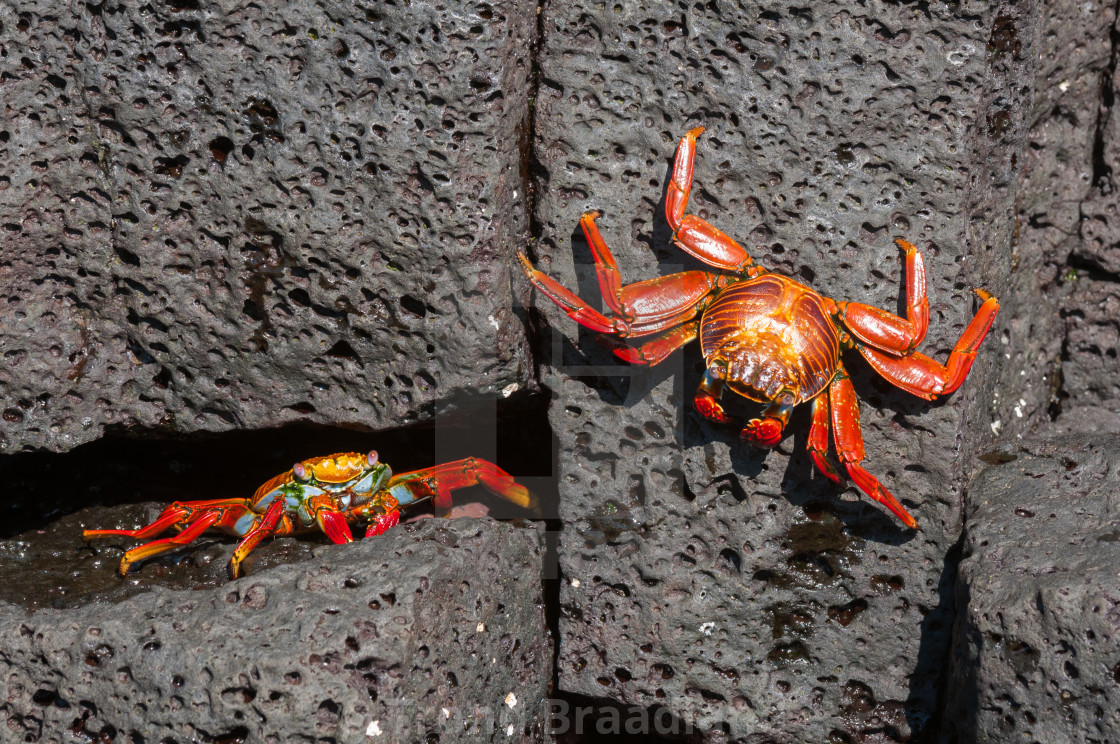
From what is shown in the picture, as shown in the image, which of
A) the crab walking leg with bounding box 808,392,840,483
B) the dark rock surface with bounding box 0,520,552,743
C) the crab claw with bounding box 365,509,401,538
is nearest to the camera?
the dark rock surface with bounding box 0,520,552,743

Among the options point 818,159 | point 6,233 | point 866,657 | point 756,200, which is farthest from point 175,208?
point 866,657

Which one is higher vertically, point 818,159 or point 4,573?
point 818,159

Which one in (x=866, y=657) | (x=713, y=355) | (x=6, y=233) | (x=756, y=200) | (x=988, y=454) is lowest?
(x=866, y=657)

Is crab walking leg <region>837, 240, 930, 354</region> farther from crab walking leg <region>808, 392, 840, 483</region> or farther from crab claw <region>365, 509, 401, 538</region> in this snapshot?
crab claw <region>365, 509, 401, 538</region>

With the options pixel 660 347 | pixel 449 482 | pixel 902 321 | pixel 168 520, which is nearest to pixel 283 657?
pixel 168 520

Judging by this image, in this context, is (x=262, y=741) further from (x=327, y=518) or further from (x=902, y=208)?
(x=902, y=208)

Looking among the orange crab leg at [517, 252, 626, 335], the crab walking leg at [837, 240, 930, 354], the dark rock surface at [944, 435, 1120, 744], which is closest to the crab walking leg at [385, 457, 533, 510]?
the orange crab leg at [517, 252, 626, 335]
